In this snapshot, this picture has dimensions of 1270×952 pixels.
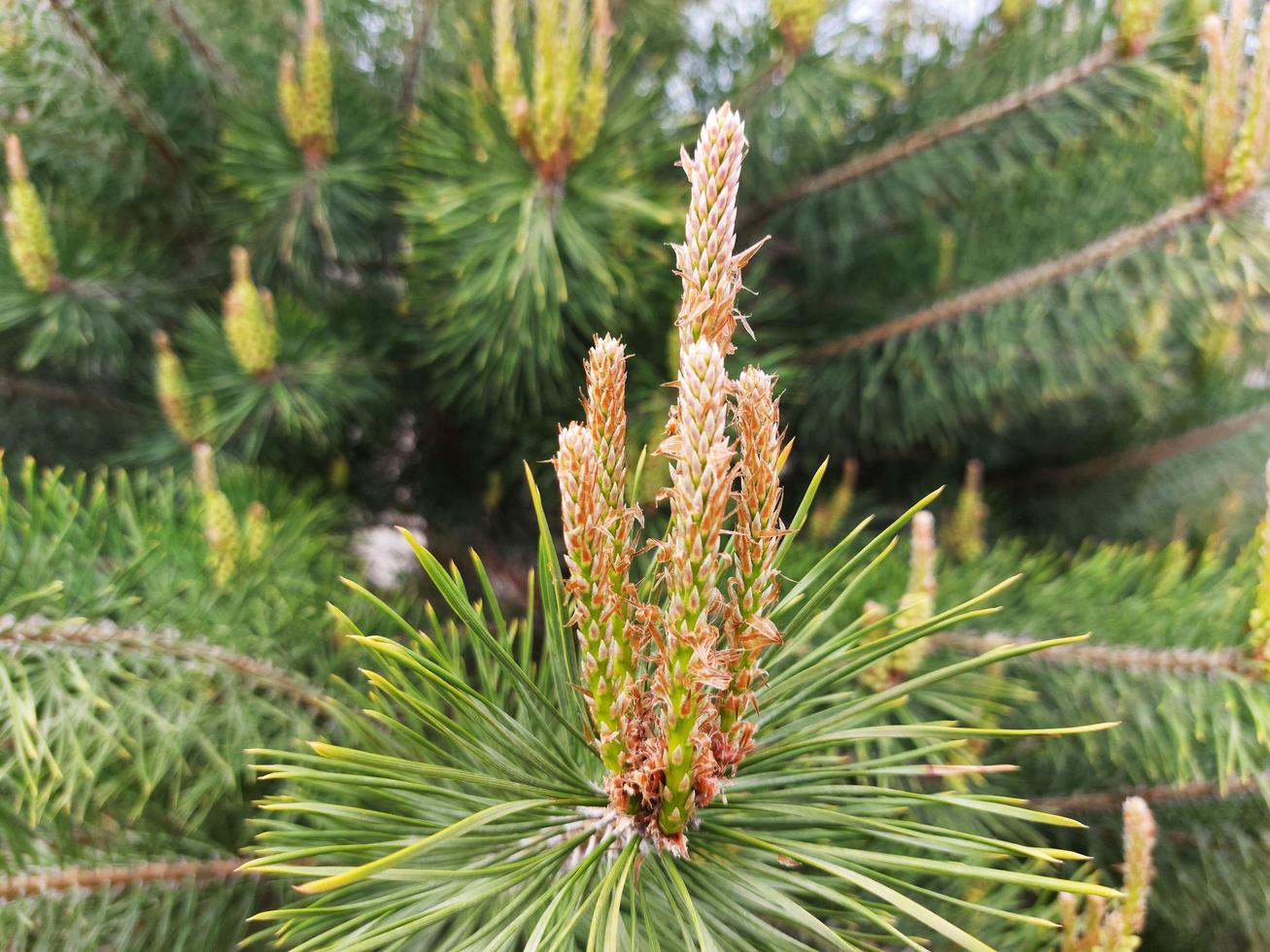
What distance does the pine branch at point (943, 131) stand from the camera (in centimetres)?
47

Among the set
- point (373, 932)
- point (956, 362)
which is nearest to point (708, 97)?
point (956, 362)

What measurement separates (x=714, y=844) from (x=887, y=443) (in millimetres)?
484

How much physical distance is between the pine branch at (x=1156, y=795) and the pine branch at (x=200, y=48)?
0.67 metres

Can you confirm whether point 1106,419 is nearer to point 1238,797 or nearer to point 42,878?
point 1238,797

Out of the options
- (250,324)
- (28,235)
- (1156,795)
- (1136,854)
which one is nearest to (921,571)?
(1136,854)

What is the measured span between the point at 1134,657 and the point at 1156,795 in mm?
97

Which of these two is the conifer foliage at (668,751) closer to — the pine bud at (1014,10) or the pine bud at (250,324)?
the pine bud at (250,324)

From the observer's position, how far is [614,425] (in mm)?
186

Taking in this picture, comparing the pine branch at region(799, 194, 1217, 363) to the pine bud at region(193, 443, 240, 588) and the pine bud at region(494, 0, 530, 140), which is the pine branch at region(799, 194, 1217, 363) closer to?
the pine bud at region(494, 0, 530, 140)

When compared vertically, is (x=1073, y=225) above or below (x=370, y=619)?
above

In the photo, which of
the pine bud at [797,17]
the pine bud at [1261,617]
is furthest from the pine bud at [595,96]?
the pine bud at [1261,617]

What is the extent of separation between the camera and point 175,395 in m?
0.44

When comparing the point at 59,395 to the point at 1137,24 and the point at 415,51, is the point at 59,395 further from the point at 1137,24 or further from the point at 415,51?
the point at 1137,24

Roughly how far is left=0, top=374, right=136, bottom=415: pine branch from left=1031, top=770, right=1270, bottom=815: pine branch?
66 centimetres
